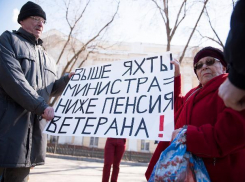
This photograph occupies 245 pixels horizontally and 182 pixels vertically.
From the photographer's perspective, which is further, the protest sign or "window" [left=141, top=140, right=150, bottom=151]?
"window" [left=141, top=140, right=150, bottom=151]

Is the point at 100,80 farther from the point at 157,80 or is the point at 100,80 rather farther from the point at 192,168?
the point at 192,168

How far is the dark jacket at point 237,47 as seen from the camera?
844mm

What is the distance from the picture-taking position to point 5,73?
2.00 m

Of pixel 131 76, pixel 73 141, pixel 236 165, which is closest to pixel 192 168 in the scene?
pixel 236 165

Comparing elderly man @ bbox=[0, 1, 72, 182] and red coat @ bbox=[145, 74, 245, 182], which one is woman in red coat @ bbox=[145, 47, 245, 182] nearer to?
red coat @ bbox=[145, 74, 245, 182]

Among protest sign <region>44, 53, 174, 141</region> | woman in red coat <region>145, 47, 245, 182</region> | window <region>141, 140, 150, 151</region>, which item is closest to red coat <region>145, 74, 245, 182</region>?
woman in red coat <region>145, 47, 245, 182</region>

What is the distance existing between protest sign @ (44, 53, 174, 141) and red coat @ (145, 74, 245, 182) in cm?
25

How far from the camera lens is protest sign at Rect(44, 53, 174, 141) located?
6.23 ft

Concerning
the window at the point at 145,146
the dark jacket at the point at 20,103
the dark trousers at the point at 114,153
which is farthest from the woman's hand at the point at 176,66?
the window at the point at 145,146

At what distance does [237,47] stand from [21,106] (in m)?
1.93

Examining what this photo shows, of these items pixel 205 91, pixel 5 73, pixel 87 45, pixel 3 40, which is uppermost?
pixel 87 45

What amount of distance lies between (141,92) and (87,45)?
1130 centimetres

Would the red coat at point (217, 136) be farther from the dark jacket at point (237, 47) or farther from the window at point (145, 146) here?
the window at point (145, 146)

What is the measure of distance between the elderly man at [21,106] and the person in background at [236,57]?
5.44 ft
